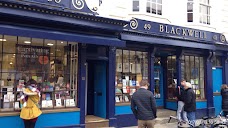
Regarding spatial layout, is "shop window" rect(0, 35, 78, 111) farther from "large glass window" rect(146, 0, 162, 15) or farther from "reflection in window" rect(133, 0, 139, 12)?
"large glass window" rect(146, 0, 162, 15)

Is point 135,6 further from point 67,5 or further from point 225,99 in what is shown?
point 225,99

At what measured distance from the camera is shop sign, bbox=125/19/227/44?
10.1 metres

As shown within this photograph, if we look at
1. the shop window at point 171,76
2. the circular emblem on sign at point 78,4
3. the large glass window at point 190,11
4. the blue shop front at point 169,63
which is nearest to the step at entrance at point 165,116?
the blue shop front at point 169,63

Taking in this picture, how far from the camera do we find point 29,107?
730 cm

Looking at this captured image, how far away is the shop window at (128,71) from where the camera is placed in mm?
10180

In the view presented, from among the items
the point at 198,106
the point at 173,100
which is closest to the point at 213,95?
the point at 198,106

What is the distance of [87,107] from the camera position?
10.5 metres

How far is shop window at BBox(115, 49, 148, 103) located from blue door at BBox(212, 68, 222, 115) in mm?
4721

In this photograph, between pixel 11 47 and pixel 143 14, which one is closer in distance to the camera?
pixel 11 47

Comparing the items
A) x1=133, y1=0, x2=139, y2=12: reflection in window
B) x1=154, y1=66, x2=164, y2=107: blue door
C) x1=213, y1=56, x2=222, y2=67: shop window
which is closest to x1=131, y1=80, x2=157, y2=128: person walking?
x1=133, y1=0, x2=139, y2=12: reflection in window

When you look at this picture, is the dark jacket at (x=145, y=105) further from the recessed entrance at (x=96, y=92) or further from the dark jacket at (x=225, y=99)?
the dark jacket at (x=225, y=99)

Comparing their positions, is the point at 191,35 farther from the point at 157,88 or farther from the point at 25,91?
the point at 25,91

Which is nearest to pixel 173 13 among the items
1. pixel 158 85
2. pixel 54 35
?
pixel 158 85

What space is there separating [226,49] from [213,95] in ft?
8.38
